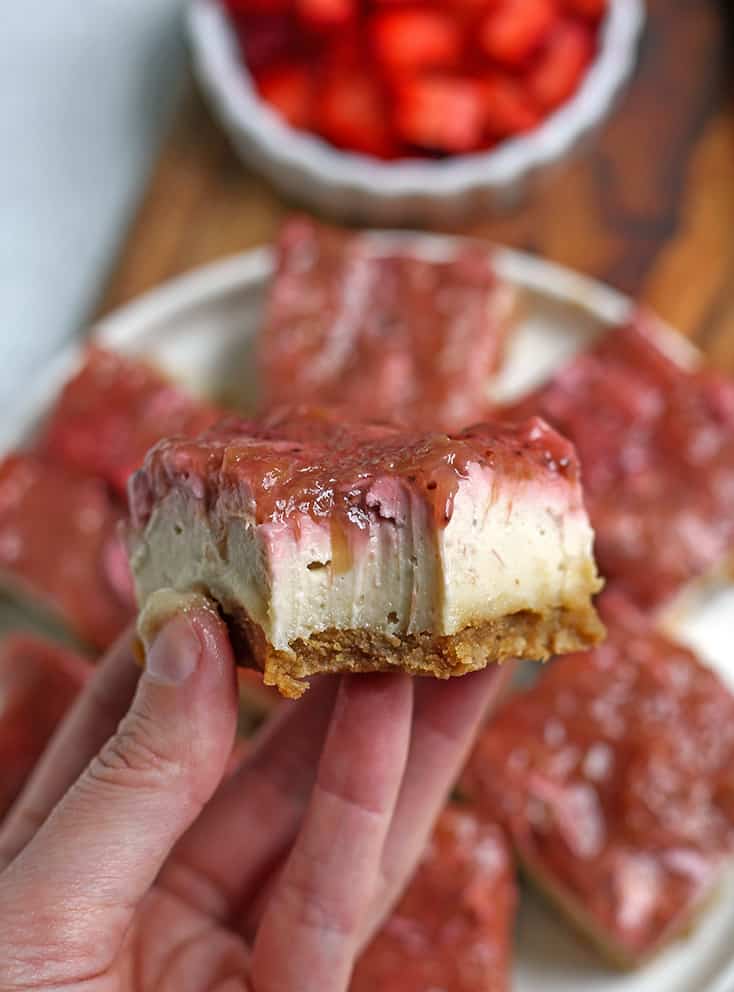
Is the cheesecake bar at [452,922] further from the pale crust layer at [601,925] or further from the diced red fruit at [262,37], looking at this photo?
the diced red fruit at [262,37]

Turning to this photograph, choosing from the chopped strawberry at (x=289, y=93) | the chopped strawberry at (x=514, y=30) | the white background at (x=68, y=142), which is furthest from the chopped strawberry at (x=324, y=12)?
the white background at (x=68, y=142)

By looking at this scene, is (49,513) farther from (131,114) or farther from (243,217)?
(131,114)

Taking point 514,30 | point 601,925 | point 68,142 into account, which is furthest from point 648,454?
point 68,142

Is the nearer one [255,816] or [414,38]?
[255,816]

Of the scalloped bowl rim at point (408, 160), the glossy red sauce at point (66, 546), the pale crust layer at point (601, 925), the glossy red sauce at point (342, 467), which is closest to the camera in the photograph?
the glossy red sauce at point (342, 467)

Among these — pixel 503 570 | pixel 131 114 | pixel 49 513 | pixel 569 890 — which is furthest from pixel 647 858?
pixel 131 114

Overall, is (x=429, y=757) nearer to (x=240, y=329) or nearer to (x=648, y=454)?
(x=648, y=454)
